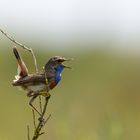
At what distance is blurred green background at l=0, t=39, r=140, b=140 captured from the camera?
1086 cm

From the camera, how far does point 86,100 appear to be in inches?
610

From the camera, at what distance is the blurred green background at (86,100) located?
1086 cm

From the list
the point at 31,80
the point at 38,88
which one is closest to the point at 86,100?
the point at 31,80

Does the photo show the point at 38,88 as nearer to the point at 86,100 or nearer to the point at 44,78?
the point at 44,78

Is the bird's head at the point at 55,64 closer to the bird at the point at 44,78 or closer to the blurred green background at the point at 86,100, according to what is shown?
the bird at the point at 44,78

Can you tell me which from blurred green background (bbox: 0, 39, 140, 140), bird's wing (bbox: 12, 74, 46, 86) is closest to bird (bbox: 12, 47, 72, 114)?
bird's wing (bbox: 12, 74, 46, 86)

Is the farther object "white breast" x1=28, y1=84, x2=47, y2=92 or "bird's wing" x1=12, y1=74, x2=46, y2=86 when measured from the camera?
"bird's wing" x1=12, y1=74, x2=46, y2=86

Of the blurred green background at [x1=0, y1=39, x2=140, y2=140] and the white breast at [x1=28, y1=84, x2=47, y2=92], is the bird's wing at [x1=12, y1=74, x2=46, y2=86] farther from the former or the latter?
the blurred green background at [x1=0, y1=39, x2=140, y2=140]

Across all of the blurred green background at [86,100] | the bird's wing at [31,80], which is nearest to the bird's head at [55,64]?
the bird's wing at [31,80]

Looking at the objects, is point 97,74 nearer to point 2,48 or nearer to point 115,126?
point 2,48

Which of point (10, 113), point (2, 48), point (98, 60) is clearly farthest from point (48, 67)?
point (2, 48)

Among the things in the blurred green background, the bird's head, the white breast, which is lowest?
the blurred green background

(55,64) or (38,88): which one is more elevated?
(55,64)

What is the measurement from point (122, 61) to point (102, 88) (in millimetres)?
3984
